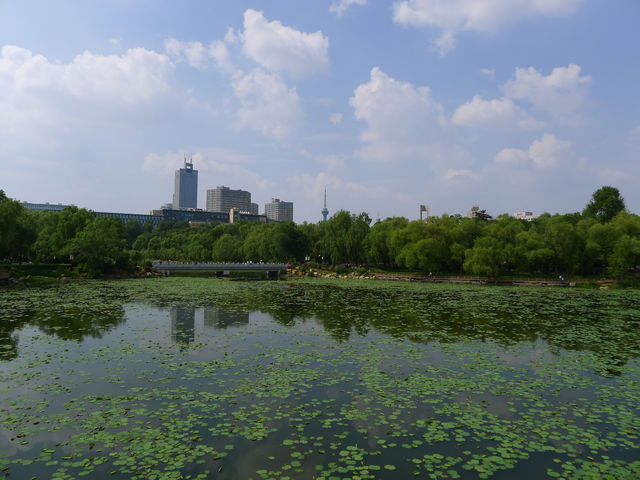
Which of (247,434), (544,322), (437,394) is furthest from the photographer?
(544,322)

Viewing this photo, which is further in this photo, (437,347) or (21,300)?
(21,300)

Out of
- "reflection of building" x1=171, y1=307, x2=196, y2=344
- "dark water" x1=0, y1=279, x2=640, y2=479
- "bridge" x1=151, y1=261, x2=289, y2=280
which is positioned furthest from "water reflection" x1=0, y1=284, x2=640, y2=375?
"bridge" x1=151, y1=261, x2=289, y2=280

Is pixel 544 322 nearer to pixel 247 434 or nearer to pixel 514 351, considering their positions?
pixel 514 351

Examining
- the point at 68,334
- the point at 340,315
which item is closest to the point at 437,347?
the point at 340,315

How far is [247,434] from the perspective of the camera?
349 inches

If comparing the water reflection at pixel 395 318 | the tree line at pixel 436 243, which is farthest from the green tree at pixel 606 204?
the water reflection at pixel 395 318

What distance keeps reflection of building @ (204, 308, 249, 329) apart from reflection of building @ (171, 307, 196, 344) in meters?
0.86

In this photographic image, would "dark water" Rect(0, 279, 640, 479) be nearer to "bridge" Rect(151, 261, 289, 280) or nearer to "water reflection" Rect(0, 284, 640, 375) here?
"water reflection" Rect(0, 284, 640, 375)

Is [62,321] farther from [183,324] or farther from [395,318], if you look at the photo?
[395,318]

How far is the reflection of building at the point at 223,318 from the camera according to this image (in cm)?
2242

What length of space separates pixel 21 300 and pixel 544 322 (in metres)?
36.8

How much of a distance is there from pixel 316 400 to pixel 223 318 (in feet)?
48.0

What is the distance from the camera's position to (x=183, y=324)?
22.2 m

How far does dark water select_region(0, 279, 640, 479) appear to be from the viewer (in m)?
7.80
